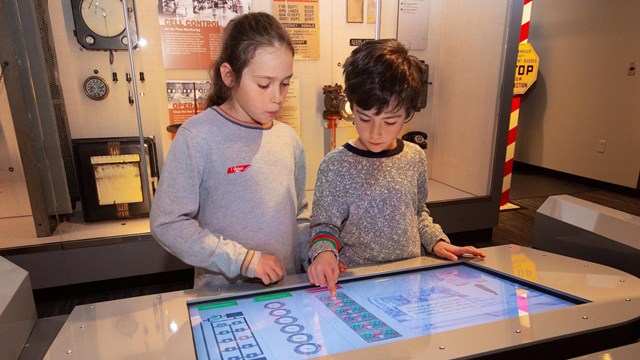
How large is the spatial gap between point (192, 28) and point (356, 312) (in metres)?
2.28

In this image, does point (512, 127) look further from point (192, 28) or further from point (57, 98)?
point (57, 98)

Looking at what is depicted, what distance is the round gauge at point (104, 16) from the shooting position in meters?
2.37

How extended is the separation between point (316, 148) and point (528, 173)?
3775 millimetres

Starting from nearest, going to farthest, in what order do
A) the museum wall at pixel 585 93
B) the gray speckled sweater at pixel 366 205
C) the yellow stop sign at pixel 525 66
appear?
the gray speckled sweater at pixel 366 205 < the yellow stop sign at pixel 525 66 < the museum wall at pixel 585 93

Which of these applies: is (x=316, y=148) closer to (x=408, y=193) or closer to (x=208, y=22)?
(x=208, y=22)

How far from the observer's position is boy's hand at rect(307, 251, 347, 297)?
99cm

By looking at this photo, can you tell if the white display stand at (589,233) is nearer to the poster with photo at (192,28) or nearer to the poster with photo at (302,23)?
the poster with photo at (302,23)

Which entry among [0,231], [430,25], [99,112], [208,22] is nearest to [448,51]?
[430,25]

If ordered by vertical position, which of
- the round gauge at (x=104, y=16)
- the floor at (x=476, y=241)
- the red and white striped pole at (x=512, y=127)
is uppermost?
the round gauge at (x=104, y=16)

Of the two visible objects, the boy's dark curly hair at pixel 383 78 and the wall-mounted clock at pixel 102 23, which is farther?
the wall-mounted clock at pixel 102 23

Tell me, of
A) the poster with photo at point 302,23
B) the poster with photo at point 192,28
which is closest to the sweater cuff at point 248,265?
the poster with photo at point 192,28

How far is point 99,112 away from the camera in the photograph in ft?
8.28

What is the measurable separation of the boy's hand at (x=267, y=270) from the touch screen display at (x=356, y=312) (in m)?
0.03

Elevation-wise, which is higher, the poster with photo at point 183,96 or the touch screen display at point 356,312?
the poster with photo at point 183,96
